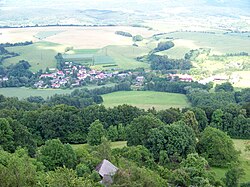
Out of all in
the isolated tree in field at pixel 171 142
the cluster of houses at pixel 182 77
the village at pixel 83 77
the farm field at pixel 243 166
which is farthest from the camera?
the cluster of houses at pixel 182 77

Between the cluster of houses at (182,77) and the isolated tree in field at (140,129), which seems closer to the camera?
the isolated tree in field at (140,129)

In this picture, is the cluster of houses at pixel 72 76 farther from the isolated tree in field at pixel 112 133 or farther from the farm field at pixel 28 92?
the isolated tree in field at pixel 112 133

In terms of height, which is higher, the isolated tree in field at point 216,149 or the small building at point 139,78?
the isolated tree in field at point 216,149

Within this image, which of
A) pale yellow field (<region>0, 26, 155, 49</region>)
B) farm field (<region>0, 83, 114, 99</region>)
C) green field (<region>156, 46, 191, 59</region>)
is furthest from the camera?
pale yellow field (<region>0, 26, 155, 49</region>)

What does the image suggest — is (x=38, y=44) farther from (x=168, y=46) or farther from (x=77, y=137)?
(x=77, y=137)

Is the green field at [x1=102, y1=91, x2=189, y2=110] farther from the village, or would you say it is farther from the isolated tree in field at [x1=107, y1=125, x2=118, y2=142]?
the isolated tree in field at [x1=107, y1=125, x2=118, y2=142]

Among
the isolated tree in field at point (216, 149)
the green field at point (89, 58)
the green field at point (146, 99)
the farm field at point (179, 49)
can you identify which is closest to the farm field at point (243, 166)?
the isolated tree in field at point (216, 149)

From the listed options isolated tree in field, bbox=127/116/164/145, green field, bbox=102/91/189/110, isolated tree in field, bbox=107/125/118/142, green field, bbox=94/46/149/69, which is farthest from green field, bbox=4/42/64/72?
isolated tree in field, bbox=127/116/164/145

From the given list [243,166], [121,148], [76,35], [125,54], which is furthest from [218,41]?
[121,148]
